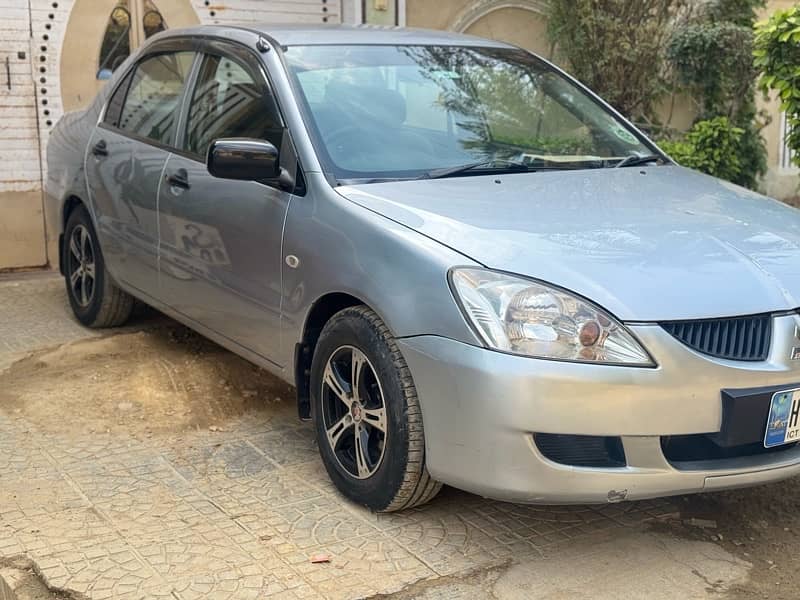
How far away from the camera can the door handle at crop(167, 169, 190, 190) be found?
469 centimetres

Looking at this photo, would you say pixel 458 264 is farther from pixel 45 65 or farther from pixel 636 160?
pixel 45 65

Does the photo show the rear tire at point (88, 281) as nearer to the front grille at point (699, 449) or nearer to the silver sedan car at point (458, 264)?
the silver sedan car at point (458, 264)

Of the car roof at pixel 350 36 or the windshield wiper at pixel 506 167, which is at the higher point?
the car roof at pixel 350 36

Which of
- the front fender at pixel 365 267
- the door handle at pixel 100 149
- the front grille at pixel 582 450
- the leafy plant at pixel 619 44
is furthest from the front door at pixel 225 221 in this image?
the leafy plant at pixel 619 44

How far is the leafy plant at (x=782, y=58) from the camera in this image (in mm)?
6449

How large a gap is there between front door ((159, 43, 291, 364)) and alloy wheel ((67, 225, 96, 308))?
3.75 ft

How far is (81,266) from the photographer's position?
609 cm

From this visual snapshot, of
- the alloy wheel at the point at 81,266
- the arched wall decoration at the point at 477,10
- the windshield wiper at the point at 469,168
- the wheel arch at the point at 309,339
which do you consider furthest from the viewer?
the arched wall decoration at the point at 477,10

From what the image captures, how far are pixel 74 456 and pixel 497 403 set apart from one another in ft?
6.68

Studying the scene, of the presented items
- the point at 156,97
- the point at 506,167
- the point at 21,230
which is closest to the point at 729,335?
the point at 506,167

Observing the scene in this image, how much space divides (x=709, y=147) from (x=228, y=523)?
6758 mm

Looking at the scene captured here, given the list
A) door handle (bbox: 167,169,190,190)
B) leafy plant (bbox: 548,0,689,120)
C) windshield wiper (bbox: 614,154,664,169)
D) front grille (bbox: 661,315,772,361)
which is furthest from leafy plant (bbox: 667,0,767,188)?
front grille (bbox: 661,315,772,361)

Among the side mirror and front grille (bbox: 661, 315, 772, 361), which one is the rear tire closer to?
the side mirror

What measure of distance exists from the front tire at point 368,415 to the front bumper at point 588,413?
0.15 meters
